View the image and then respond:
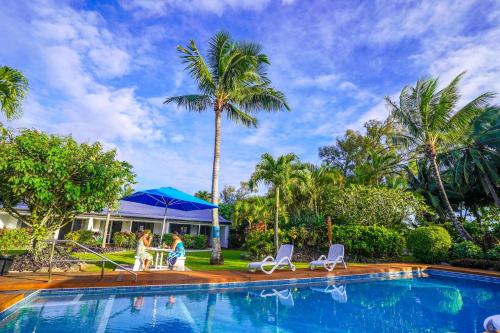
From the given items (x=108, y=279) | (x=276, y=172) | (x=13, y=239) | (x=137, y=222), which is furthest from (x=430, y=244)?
(x=137, y=222)

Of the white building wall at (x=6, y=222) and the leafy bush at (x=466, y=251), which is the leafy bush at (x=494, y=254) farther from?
the white building wall at (x=6, y=222)

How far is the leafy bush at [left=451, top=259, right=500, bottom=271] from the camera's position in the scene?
1428 centimetres

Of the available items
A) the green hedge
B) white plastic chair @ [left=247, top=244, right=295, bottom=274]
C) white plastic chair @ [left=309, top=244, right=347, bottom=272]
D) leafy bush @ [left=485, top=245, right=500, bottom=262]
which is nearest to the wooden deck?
white plastic chair @ [left=247, top=244, right=295, bottom=274]

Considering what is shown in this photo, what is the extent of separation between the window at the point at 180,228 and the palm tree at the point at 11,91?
68.4 feet

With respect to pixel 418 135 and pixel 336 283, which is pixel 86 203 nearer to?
pixel 336 283

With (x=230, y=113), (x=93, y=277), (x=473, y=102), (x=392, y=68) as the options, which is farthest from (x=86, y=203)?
(x=473, y=102)

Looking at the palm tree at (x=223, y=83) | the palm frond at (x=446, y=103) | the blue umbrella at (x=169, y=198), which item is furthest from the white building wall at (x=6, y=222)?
the palm frond at (x=446, y=103)

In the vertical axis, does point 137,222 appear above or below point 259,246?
above

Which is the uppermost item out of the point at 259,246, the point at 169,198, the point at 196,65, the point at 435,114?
the point at 196,65

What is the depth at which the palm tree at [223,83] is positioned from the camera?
14234mm

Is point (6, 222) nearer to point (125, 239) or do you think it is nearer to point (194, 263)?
point (125, 239)

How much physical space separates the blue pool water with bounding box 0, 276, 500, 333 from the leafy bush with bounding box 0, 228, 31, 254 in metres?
1.98

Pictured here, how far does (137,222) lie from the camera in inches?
1048

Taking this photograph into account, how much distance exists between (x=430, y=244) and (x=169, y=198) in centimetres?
1416
